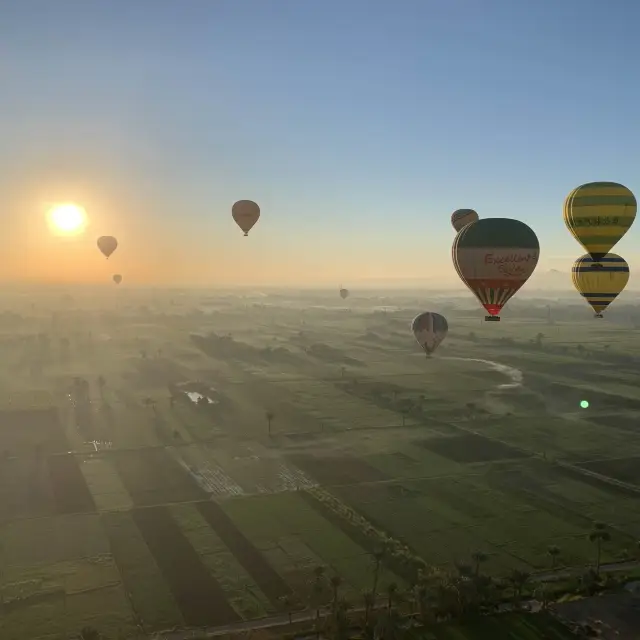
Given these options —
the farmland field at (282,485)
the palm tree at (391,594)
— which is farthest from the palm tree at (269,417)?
the palm tree at (391,594)

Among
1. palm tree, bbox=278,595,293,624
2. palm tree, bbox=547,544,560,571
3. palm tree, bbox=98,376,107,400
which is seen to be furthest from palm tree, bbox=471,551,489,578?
palm tree, bbox=98,376,107,400

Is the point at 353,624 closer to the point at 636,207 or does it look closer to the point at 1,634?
the point at 1,634

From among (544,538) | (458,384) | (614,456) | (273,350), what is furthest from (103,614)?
(273,350)

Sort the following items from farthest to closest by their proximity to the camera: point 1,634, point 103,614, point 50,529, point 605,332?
point 605,332 → point 50,529 → point 103,614 → point 1,634

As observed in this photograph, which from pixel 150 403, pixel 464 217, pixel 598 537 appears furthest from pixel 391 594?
pixel 150 403

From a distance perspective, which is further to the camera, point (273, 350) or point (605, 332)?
point (605, 332)

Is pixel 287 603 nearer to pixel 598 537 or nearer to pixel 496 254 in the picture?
pixel 598 537

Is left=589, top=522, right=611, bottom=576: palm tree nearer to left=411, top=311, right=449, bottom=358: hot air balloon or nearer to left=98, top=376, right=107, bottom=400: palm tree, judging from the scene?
left=411, top=311, right=449, bottom=358: hot air balloon
